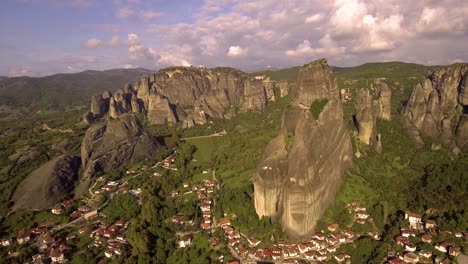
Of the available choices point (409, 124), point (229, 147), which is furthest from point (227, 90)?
point (409, 124)

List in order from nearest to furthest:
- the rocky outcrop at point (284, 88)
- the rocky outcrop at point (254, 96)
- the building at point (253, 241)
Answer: the building at point (253, 241), the rocky outcrop at point (254, 96), the rocky outcrop at point (284, 88)

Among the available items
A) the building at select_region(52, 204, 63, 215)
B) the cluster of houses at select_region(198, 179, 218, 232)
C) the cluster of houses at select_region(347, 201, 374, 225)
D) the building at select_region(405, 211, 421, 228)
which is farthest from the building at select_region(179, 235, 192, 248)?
the building at select_region(405, 211, 421, 228)

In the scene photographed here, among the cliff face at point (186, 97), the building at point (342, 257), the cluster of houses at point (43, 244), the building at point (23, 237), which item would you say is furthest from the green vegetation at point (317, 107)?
the cliff face at point (186, 97)

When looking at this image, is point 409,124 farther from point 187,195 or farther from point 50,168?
point 50,168

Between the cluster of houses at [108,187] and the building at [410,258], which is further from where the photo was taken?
the cluster of houses at [108,187]

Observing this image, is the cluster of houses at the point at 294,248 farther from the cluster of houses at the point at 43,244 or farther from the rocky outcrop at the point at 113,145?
the rocky outcrop at the point at 113,145

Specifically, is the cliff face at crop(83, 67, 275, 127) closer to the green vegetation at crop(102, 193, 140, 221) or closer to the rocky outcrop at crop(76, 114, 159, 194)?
the rocky outcrop at crop(76, 114, 159, 194)

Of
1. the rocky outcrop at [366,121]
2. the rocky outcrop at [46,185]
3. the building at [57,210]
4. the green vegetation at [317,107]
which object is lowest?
the building at [57,210]
